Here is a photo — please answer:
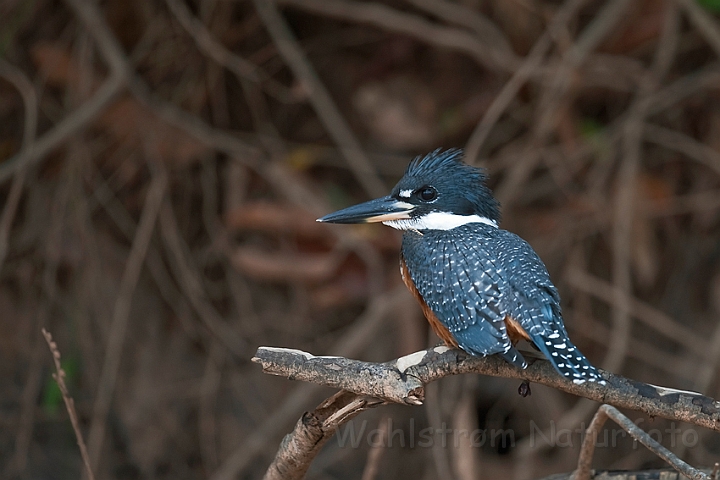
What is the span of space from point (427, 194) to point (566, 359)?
25.9 inches

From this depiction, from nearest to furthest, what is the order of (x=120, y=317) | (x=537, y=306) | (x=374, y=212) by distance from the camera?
(x=537, y=306) < (x=374, y=212) < (x=120, y=317)

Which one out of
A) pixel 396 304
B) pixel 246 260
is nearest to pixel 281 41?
pixel 246 260

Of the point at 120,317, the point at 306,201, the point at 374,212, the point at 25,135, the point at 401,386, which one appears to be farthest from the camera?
the point at 306,201

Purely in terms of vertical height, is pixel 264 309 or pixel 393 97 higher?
pixel 393 97

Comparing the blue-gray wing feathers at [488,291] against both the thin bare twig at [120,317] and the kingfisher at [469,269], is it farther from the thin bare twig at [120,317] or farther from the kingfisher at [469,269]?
the thin bare twig at [120,317]

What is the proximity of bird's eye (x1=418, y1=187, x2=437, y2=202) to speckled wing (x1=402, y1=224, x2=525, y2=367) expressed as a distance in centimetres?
9

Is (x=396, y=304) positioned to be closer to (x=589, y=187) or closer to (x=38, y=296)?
(x=589, y=187)

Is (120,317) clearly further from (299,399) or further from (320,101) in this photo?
(320,101)

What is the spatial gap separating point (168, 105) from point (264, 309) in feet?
3.24

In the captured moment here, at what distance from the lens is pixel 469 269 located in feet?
5.73

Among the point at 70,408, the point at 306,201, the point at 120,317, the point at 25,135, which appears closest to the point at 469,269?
the point at 70,408

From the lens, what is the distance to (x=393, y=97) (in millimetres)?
3465

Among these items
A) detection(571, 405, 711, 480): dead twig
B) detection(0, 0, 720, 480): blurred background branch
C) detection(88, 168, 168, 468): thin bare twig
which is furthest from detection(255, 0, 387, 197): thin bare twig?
detection(571, 405, 711, 480): dead twig

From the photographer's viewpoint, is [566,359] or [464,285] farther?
[464,285]
